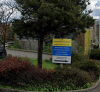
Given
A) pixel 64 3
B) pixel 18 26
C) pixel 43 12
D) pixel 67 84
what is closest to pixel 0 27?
pixel 18 26

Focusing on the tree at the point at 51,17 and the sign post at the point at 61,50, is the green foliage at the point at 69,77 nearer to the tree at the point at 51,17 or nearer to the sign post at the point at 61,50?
the sign post at the point at 61,50

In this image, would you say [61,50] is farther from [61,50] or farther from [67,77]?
[67,77]

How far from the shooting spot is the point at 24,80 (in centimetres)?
546

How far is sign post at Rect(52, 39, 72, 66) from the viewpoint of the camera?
6926 millimetres

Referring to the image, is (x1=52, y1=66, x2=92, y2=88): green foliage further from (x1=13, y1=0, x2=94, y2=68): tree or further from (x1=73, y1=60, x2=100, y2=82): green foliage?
(x1=13, y1=0, x2=94, y2=68): tree

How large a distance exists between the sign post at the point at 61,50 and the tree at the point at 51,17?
483 mm

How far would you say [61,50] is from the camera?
6.93 m

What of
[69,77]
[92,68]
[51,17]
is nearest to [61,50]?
[69,77]

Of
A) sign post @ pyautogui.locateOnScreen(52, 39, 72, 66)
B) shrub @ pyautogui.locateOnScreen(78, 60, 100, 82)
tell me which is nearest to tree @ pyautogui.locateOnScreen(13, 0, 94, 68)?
sign post @ pyautogui.locateOnScreen(52, 39, 72, 66)

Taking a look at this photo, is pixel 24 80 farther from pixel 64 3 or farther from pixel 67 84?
pixel 64 3

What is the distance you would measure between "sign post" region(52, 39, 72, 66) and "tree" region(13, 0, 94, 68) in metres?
0.48

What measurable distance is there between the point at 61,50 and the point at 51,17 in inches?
70.5

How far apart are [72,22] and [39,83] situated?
2.89 meters

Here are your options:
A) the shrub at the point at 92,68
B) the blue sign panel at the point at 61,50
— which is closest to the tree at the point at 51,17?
the blue sign panel at the point at 61,50
